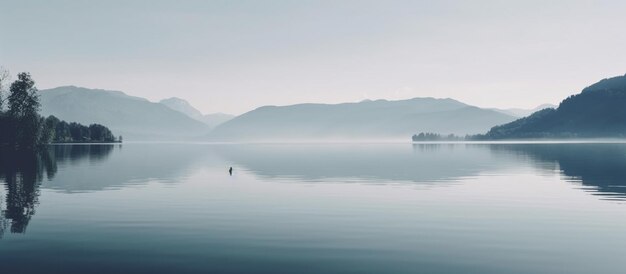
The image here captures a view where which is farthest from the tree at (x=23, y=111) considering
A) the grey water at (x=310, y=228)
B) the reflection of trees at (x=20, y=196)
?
the grey water at (x=310, y=228)

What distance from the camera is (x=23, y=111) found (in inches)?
7416

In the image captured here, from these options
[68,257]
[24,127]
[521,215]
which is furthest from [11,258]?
[24,127]

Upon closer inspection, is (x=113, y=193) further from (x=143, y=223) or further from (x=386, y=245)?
(x=386, y=245)

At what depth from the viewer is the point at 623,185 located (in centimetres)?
7262

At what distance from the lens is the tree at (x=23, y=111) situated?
614ft

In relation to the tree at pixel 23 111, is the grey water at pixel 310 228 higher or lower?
lower

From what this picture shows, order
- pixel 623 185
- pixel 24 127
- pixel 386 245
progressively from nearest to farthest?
pixel 386 245 < pixel 623 185 < pixel 24 127

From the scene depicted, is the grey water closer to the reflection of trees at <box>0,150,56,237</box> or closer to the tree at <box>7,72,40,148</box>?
the reflection of trees at <box>0,150,56,237</box>

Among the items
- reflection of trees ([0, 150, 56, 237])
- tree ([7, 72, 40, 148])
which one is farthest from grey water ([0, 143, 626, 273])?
tree ([7, 72, 40, 148])

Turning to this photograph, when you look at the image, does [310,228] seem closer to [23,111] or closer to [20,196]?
[20,196]

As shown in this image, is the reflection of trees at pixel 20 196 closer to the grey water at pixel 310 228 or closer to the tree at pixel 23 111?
the grey water at pixel 310 228

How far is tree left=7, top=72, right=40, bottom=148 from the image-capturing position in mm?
187000

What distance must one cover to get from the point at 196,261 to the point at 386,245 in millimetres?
11781

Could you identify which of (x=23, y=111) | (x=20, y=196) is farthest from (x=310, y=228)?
(x=23, y=111)
